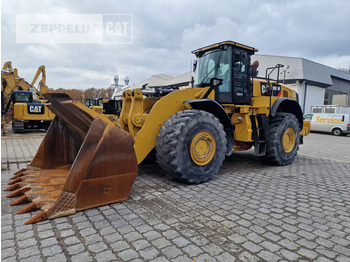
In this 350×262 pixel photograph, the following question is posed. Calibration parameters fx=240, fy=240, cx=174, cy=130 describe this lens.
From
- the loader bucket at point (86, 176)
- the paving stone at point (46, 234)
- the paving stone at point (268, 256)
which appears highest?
the loader bucket at point (86, 176)

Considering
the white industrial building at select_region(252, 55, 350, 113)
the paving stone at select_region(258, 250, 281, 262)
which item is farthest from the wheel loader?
the white industrial building at select_region(252, 55, 350, 113)

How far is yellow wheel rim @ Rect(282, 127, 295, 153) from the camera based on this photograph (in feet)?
20.4

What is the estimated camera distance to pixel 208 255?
228 cm

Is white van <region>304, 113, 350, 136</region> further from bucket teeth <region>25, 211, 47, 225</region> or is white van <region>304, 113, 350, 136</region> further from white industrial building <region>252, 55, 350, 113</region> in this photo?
bucket teeth <region>25, 211, 47, 225</region>

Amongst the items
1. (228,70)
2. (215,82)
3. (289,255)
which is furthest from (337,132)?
(289,255)

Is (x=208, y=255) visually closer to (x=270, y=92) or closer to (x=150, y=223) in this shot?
(x=150, y=223)

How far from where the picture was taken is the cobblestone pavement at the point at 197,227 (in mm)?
2293

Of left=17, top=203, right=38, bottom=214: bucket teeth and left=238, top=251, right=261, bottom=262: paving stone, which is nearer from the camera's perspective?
left=238, top=251, right=261, bottom=262: paving stone

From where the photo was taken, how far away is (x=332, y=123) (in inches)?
675

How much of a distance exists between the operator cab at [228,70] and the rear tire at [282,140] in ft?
3.30

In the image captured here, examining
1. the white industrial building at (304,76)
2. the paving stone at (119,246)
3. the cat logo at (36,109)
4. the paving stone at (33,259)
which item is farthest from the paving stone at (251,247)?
the white industrial building at (304,76)

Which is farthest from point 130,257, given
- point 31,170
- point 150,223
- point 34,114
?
point 34,114

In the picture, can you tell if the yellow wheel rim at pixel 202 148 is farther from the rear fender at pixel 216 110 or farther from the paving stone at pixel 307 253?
the paving stone at pixel 307 253

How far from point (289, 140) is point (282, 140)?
0.56 meters
